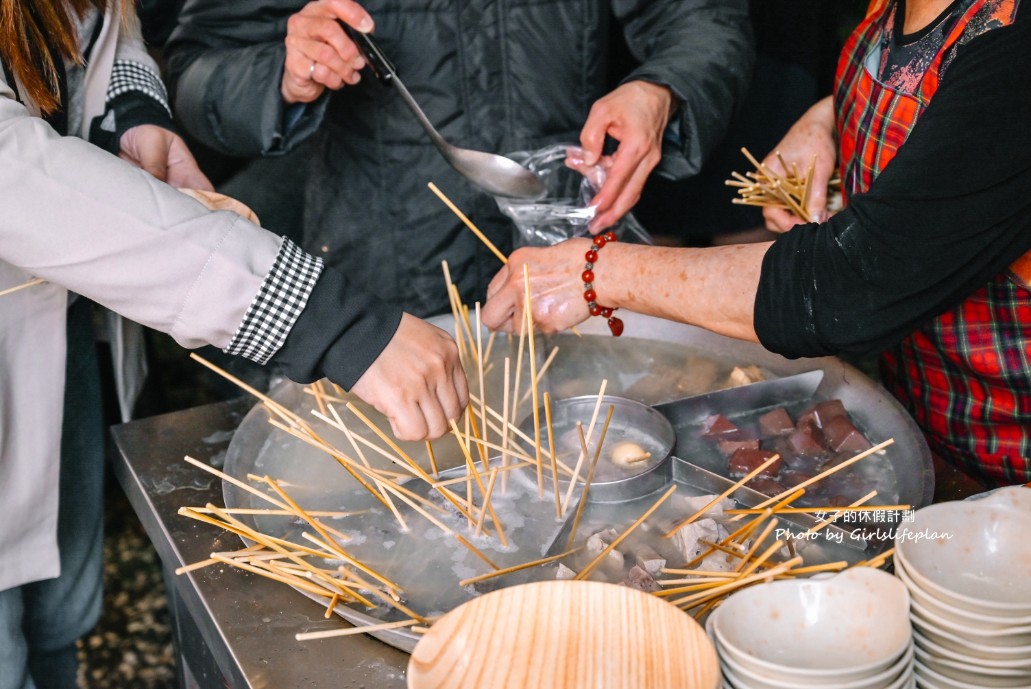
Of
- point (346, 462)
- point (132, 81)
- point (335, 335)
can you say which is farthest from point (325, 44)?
point (346, 462)

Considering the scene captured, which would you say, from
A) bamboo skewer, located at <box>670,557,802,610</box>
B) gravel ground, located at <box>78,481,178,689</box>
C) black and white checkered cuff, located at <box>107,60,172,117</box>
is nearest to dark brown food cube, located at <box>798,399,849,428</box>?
bamboo skewer, located at <box>670,557,802,610</box>

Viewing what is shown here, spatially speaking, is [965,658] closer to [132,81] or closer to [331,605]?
[331,605]

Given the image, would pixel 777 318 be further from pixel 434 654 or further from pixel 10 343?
pixel 10 343

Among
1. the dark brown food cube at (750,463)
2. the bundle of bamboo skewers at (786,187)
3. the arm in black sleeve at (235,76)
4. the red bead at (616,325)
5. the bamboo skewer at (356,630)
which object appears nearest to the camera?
the bamboo skewer at (356,630)

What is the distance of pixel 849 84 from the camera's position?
203cm

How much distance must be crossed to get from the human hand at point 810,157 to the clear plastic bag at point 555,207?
398mm

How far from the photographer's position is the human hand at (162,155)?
6.96 ft

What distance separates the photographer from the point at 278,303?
150cm

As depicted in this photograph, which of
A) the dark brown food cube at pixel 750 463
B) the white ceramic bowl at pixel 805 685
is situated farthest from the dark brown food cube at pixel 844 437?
the white ceramic bowl at pixel 805 685

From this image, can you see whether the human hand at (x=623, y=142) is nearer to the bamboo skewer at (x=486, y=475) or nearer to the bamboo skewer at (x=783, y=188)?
the bamboo skewer at (x=783, y=188)

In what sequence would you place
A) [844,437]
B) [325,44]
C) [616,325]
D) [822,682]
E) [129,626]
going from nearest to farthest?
[822,682] → [844,437] → [616,325] → [325,44] → [129,626]

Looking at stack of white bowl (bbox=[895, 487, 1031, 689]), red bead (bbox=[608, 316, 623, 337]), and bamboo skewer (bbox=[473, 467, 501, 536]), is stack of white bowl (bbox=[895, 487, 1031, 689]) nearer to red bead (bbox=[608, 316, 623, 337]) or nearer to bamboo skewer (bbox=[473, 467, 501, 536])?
bamboo skewer (bbox=[473, 467, 501, 536])

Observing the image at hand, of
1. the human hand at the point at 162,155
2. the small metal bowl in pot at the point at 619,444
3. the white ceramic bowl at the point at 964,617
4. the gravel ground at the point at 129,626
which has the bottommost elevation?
the gravel ground at the point at 129,626

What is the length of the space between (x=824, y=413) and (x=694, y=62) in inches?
42.7
